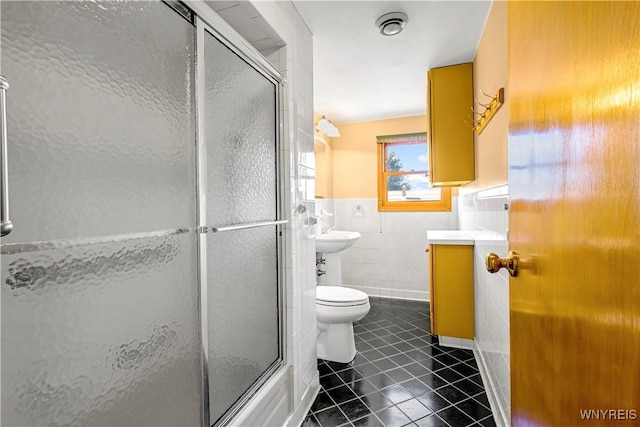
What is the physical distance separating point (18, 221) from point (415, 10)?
6.79 ft

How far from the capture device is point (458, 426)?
1628mm

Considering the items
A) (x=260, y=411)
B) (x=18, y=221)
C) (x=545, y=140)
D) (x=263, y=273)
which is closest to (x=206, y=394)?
(x=260, y=411)

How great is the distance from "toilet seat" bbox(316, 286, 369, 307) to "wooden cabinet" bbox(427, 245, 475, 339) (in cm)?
64

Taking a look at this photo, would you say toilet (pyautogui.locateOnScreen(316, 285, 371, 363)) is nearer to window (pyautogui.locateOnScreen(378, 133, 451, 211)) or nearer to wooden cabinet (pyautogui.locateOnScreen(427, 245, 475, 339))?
wooden cabinet (pyautogui.locateOnScreen(427, 245, 475, 339))

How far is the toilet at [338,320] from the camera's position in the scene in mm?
2215

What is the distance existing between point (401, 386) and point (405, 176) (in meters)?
2.62

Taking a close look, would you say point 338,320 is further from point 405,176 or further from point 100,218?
point 405,176

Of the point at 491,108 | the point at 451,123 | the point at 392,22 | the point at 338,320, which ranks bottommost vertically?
the point at 338,320

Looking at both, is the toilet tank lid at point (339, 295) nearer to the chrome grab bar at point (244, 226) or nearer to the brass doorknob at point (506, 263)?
the chrome grab bar at point (244, 226)

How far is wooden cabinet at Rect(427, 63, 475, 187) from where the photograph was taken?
2514 millimetres

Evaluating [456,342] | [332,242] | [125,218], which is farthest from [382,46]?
[456,342]

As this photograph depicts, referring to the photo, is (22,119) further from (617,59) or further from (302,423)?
(302,423)

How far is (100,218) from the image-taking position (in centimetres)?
76

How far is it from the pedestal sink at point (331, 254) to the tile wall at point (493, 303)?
116 centimetres
